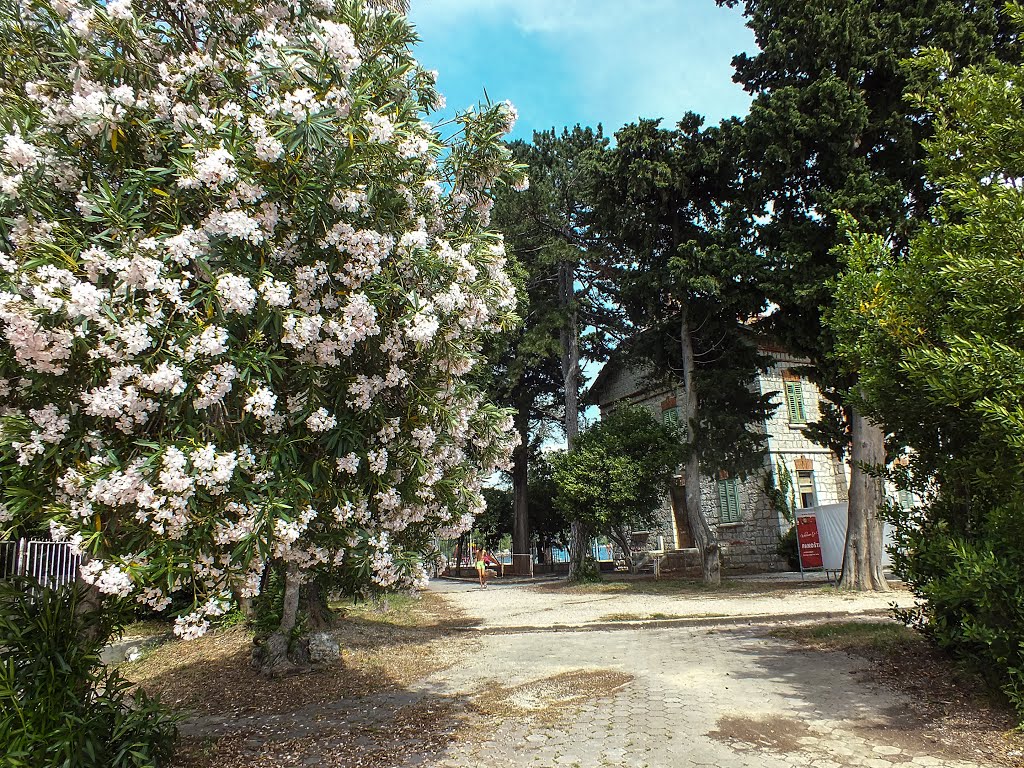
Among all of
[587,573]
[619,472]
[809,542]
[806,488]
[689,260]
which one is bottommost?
[587,573]

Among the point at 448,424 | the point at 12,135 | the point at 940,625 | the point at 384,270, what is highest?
the point at 12,135

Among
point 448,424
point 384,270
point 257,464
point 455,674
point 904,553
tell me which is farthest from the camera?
point 455,674

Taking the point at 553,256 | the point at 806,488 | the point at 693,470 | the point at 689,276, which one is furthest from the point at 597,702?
the point at 806,488

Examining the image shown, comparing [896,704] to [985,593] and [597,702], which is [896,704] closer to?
[985,593]

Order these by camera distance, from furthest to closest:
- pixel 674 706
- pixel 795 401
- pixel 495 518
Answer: pixel 495 518 → pixel 795 401 → pixel 674 706

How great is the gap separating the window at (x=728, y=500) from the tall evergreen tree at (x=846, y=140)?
11037mm

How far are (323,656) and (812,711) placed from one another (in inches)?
232

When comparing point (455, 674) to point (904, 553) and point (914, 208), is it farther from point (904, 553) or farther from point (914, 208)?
point (914, 208)

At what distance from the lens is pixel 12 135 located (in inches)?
157

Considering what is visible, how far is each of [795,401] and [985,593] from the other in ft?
75.3

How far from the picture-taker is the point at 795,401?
87.7ft

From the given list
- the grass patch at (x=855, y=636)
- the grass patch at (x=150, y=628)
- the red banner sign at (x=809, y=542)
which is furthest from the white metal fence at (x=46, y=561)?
the red banner sign at (x=809, y=542)

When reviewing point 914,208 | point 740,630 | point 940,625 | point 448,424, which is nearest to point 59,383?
point 448,424

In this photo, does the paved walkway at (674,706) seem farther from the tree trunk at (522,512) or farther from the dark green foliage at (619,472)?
the tree trunk at (522,512)
